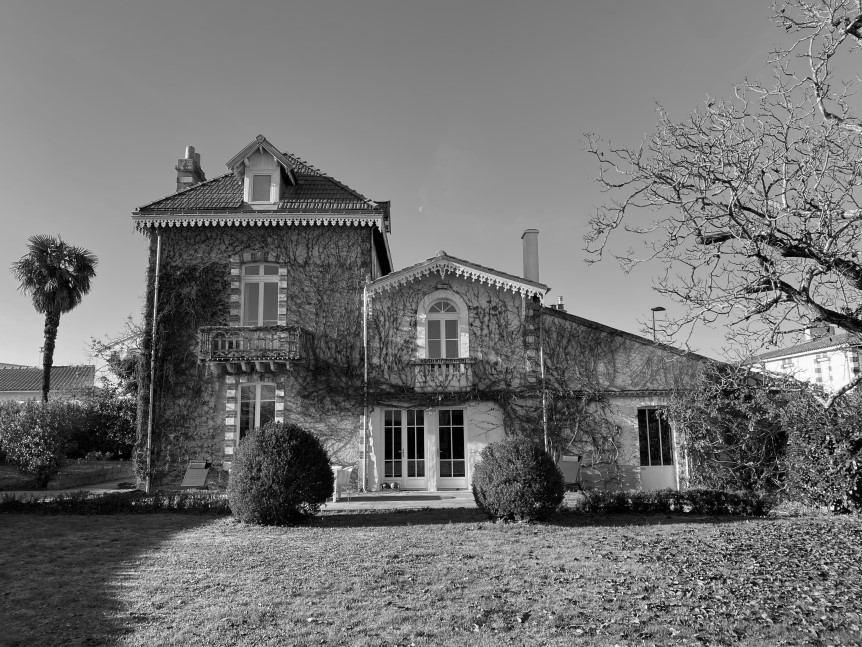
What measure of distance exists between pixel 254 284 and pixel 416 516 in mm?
8989

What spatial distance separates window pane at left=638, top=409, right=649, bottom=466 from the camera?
1776cm

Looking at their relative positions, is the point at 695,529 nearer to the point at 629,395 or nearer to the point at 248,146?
the point at 629,395

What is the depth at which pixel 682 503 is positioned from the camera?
13.3m

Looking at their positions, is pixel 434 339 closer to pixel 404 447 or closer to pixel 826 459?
pixel 404 447

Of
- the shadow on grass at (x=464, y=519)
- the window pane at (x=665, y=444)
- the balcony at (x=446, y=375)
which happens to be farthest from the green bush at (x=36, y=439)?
the window pane at (x=665, y=444)

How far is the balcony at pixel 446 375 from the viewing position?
1755cm

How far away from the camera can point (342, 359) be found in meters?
18.0

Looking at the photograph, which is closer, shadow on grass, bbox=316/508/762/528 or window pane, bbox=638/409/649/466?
shadow on grass, bbox=316/508/762/528

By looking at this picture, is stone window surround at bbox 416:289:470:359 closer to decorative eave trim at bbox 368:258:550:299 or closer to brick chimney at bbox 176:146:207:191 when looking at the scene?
decorative eave trim at bbox 368:258:550:299

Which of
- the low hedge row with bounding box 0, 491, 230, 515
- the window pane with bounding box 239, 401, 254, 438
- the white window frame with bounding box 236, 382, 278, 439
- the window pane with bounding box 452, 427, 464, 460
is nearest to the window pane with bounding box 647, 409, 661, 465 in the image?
the window pane with bounding box 452, 427, 464, 460

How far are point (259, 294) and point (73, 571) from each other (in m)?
11.0

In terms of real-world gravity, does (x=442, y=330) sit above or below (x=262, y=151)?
below

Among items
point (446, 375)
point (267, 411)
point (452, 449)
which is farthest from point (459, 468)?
point (267, 411)

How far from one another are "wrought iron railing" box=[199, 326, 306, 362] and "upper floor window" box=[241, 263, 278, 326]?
908mm
